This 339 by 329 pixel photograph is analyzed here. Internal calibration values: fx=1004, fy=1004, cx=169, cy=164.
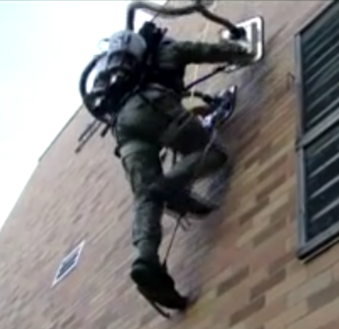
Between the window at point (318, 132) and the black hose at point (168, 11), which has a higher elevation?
the window at point (318, 132)

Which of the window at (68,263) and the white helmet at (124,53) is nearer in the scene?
the white helmet at (124,53)

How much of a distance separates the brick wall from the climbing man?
0.63 feet

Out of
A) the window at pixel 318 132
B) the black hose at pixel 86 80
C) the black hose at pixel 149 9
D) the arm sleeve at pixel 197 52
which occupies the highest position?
the window at pixel 318 132

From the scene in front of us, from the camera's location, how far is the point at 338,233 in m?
3.91

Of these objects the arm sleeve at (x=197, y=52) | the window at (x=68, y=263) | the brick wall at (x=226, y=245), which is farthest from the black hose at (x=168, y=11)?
the window at (x=68, y=263)

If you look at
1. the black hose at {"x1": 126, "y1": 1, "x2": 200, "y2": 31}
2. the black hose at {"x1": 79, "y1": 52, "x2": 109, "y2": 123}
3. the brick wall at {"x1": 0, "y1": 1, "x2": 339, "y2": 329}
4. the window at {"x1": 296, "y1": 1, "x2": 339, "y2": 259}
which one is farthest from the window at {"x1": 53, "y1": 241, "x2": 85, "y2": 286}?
the window at {"x1": 296, "y1": 1, "x2": 339, "y2": 259}

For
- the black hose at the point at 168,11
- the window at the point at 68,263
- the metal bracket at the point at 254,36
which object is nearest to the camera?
the metal bracket at the point at 254,36

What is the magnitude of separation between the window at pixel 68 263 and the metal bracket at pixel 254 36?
6.27 ft

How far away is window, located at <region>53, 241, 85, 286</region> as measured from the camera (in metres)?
7.08

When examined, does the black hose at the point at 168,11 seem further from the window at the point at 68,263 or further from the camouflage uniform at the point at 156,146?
the window at the point at 68,263

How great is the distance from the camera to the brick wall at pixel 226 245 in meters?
4.05

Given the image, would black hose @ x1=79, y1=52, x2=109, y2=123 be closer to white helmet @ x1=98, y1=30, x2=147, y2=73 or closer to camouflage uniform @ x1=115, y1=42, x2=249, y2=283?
white helmet @ x1=98, y1=30, x2=147, y2=73

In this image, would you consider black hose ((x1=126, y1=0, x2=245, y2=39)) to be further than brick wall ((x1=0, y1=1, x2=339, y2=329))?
Yes

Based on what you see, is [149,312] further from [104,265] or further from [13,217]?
[13,217]
